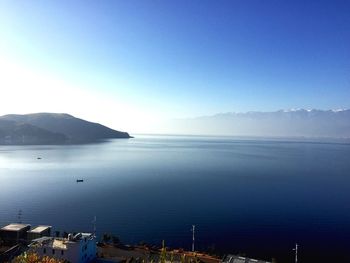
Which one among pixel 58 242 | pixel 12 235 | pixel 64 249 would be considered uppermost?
pixel 58 242

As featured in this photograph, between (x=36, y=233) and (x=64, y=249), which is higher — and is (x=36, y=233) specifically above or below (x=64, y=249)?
below

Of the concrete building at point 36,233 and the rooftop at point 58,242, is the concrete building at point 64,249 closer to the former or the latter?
the rooftop at point 58,242

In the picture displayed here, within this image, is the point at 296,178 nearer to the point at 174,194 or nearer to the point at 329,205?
the point at 329,205

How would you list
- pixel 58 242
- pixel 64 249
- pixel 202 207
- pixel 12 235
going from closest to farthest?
pixel 64 249 → pixel 58 242 → pixel 12 235 → pixel 202 207

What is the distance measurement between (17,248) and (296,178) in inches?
5100

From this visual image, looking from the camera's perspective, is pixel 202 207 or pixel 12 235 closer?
pixel 12 235

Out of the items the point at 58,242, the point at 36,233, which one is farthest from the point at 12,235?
the point at 58,242

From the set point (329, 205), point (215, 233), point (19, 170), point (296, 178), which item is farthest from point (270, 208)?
point (19, 170)

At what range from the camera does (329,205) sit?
10338cm

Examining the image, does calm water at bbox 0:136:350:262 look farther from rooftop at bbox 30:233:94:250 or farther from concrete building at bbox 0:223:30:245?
rooftop at bbox 30:233:94:250

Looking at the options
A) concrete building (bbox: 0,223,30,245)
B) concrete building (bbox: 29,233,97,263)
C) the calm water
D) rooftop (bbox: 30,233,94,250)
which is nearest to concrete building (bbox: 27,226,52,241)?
concrete building (bbox: 0,223,30,245)

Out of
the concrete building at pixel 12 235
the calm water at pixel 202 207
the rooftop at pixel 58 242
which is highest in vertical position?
the rooftop at pixel 58 242

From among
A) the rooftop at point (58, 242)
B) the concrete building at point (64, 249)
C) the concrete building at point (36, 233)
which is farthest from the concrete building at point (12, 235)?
the concrete building at point (64, 249)

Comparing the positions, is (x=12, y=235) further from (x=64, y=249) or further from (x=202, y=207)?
(x=202, y=207)
